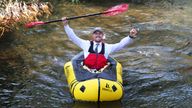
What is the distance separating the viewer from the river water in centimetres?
700

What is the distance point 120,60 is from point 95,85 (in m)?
2.93

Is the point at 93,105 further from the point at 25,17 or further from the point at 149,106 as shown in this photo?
the point at 25,17

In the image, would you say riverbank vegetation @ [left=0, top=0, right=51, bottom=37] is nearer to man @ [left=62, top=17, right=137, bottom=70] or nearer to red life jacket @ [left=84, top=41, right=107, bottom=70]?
man @ [left=62, top=17, right=137, bottom=70]

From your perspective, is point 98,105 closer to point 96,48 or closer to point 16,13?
point 96,48

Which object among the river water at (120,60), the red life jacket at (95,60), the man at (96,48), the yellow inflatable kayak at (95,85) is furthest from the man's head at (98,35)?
the river water at (120,60)

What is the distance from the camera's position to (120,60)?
913 cm

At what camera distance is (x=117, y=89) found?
6418 millimetres

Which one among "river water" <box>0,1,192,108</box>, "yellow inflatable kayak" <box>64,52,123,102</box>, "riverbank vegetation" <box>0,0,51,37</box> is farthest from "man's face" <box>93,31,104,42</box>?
"riverbank vegetation" <box>0,0,51,37</box>

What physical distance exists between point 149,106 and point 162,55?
2828 millimetres

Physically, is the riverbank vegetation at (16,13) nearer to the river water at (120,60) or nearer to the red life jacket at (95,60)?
the river water at (120,60)

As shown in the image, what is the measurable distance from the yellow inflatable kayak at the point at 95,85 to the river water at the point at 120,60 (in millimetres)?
282

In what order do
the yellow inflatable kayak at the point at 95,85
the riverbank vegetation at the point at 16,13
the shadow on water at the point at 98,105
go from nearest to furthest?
the yellow inflatable kayak at the point at 95,85, the shadow on water at the point at 98,105, the riverbank vegetation at the point at 16,13

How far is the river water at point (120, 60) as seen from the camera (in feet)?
23.0

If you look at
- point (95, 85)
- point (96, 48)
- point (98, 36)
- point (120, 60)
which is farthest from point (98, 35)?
point (120, 60)
